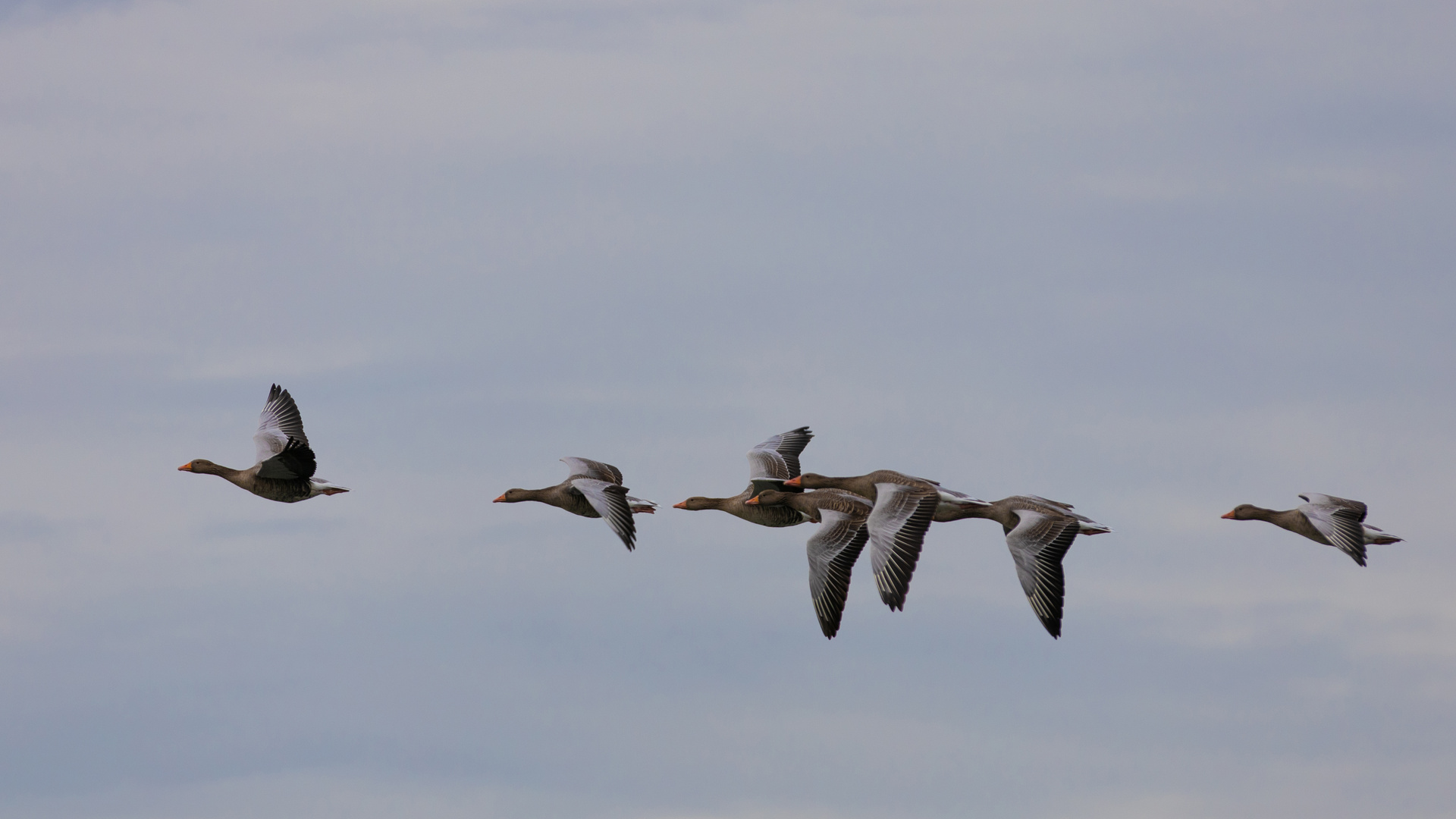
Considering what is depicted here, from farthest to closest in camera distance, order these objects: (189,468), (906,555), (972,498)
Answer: (189,468)
(972,498)
(906,555)

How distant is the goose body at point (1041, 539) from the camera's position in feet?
128

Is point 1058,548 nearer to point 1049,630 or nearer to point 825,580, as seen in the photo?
point 1049,630

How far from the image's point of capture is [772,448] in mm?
48219

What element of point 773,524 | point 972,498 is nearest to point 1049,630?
point 972,498

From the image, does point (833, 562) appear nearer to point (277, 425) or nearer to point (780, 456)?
point (780, 456)

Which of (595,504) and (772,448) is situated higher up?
(772,448)

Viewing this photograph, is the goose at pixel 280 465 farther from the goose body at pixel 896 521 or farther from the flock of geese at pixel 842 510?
the goose body at pixel 896 521

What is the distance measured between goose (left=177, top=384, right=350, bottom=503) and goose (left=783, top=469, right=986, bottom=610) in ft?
42.9

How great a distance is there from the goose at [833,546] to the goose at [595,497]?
434 cm

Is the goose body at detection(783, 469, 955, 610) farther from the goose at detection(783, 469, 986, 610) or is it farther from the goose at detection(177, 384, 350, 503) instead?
the goose at detection(177, 384, 350, 503)

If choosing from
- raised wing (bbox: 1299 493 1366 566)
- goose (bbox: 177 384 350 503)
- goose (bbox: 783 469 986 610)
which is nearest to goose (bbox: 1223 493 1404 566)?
raised wing (bbox: 1299 493 1366 566)

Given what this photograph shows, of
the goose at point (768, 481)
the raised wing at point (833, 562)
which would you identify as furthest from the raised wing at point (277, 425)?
the raised wing at point (833, 562)

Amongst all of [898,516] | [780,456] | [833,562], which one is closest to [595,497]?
[780,456]

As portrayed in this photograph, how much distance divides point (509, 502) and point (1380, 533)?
2198 cm
